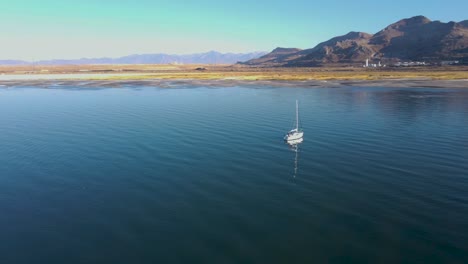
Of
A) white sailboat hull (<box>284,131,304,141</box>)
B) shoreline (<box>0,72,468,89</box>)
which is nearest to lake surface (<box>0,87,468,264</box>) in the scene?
white sailboat hull (<box>284,131,304,141</box>)

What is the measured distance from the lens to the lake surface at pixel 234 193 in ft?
54.9

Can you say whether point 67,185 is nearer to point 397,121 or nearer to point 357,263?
point 357,263

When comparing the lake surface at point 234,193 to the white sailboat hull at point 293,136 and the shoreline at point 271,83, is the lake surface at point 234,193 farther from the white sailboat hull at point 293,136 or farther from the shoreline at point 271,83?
the shoreline at point 271,83

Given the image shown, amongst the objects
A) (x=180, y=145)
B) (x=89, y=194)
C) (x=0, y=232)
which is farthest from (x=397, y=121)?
(x=0, y=232)

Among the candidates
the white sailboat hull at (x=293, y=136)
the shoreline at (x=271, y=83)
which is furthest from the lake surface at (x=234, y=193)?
the shoreline at (x=271, y=83)

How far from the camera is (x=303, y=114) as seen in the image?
180 ft

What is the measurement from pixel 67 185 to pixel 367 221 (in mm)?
19469

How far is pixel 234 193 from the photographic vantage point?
23.0m

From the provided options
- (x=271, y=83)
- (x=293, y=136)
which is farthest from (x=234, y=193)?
(x=271, y=83)

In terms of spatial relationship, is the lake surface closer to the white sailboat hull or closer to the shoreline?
the white sailboat hull

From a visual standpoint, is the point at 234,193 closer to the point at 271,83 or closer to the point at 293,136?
the point at 293,136

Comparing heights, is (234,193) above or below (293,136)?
below

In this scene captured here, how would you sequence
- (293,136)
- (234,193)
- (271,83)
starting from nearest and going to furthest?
(234,193)
(293,136)
(271,83)

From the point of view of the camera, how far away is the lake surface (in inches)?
658
